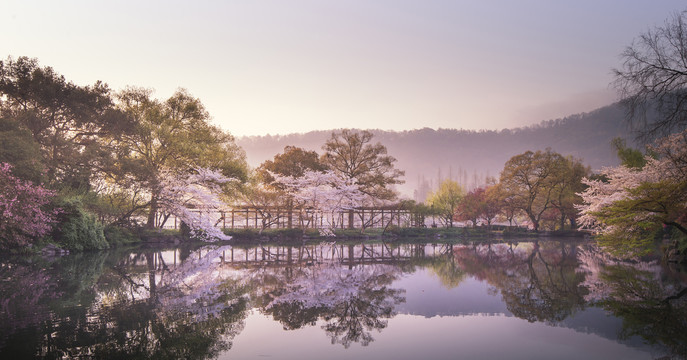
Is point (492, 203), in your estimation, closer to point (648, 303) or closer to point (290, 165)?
point (290, 165)

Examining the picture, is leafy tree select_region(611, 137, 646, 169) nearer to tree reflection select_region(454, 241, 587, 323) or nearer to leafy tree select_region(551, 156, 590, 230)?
leafy tree select_region(551, 156, 590, 230)

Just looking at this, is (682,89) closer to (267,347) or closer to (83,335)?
(267,347)

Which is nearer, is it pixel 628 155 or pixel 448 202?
pixel 628 155

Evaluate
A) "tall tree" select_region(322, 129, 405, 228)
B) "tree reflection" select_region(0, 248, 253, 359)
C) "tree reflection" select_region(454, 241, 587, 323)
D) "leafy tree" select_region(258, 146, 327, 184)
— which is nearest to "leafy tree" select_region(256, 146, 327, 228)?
"leafy tree" select_region(258, 146, 327, 184)

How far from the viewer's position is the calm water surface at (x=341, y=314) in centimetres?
558

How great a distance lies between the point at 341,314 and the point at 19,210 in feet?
54.4

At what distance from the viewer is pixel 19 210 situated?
1683 cm

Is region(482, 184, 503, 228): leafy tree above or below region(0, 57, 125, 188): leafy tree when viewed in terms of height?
below

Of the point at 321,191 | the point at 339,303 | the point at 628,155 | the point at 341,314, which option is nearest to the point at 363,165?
the point at 321,191

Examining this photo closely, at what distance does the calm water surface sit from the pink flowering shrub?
381 centimetres

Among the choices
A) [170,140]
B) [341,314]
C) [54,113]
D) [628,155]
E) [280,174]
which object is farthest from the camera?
[628,155]

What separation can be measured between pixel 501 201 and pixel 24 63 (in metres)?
44.1

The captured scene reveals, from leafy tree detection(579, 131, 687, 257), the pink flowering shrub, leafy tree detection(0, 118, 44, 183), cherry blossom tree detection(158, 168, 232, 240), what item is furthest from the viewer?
cherry blossom tree detection(158, 168, 232, 240)

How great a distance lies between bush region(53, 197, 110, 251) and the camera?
2039cm
